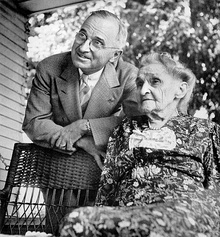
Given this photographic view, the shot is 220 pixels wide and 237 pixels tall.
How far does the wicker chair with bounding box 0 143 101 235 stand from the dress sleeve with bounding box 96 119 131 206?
0.20 metres

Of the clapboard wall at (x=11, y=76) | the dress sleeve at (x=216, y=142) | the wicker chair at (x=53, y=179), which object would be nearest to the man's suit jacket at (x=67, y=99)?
the wicker chair at (x=53, y=179)

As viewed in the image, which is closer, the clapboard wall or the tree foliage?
the clapboard wall

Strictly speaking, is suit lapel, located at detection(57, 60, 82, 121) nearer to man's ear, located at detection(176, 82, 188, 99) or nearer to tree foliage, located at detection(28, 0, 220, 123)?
man's ear, located at detection(176, 82, 188, 99)

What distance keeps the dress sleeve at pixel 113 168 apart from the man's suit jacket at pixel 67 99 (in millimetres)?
209

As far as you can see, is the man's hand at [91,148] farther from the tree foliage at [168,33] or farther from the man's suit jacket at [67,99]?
the tree foliage at [168,33]

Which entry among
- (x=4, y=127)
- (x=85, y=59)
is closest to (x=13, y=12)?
(x=4, y=127)

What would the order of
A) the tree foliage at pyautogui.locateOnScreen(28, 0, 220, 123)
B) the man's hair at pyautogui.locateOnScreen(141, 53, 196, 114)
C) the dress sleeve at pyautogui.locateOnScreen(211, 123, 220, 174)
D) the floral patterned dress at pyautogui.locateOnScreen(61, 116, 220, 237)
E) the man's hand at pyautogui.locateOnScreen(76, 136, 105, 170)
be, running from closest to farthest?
1. the floral patterned dress at pyautogui.locateOnScreen(61, 116, 220, 237)
2. the dress sleeve at pyautogui.locateOnScreen(211, 123, 220, 174)
3. the man's hair at pyautogui.locateOnScreen(141, 53, 196, 114)
4. the man's hand at pyautogui.locateOnScreen(76, 136, 105, 170)
5. the tree foliage at pyautogui.locateOnScreen(28, 0, 220, 123)

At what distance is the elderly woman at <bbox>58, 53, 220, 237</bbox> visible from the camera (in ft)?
6.21

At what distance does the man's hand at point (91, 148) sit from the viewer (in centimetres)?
233

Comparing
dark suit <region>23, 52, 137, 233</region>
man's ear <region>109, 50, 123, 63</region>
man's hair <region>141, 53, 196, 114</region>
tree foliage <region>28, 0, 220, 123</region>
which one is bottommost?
dark suit <region>23, 52, 137, 233</region>

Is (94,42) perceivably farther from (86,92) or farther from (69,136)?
(69,136)

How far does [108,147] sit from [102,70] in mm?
518

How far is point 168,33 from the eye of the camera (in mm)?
5434

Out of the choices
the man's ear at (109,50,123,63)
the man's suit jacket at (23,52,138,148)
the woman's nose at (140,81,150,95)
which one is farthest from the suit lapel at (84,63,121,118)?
the woman's nose at (140,81,150,95)
